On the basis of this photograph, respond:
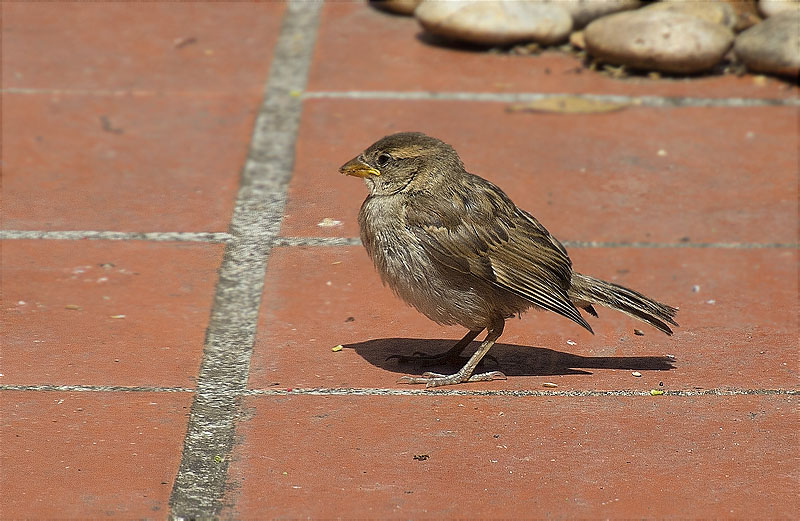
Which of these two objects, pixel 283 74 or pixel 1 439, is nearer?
pixel 1 439

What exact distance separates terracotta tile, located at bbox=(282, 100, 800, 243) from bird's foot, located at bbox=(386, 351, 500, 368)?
114 centimetres

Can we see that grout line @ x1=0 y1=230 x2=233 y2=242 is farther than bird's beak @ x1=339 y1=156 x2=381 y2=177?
Yes

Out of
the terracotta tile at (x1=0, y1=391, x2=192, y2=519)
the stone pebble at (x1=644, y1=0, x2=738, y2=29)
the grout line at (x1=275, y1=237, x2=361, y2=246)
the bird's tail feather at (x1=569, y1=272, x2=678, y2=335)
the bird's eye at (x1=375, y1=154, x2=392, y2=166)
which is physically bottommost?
the terracotta tile at (x1=0, y1=391, x2=192, y2=519)

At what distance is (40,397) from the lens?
14.7ft

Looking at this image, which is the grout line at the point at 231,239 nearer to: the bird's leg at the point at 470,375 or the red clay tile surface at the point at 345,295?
the red clay tile surface at the point at 345,295

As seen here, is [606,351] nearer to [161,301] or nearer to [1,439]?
[161,301]

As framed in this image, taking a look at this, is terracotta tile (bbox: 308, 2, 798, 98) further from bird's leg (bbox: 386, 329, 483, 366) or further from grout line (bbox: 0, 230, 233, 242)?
bird's leg (bbox: 386, 329, 483, 366)

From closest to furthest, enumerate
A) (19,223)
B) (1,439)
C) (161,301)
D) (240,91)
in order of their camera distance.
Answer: (1,439) < (161,301) < (19,223) < (240,91)

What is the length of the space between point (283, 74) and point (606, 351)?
3.52 m

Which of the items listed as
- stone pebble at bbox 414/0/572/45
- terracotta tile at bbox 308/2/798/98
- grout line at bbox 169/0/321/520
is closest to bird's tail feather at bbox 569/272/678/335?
grout line at bbox 169/0/321/520

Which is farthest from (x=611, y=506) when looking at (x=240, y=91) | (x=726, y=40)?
(x=726, y=40)

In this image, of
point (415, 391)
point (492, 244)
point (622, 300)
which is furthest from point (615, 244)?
point (415, 391)

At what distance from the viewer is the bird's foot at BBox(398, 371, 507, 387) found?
4.84 m

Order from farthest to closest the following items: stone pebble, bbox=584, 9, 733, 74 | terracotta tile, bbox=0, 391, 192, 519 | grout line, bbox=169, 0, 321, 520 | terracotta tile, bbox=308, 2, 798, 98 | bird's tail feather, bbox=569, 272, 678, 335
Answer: stone pebble, bbox=584, 9, 733, 74, terracotta tile, bbox=308, 2, 798, 98, bird's tail feather, bbox=569, 272, 678, 335, grout line, bbox=169, 0, 321, 520, terracotta tile, bbox=0, 391, 192, 519
